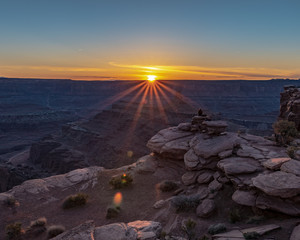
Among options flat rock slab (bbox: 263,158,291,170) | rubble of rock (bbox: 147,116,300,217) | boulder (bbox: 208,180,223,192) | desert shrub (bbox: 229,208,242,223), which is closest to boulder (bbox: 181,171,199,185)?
rubble of rock (bbox: 147,116,300,217)

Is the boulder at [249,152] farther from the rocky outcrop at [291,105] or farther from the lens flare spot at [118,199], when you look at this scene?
the rocky outcrop at [291,105]

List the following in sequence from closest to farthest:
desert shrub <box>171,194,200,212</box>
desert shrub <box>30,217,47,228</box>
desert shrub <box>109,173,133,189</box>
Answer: desert shrub <box>171,194,200,212</box> → desert shrub <box>30,217,47,228</box> → desert shrub <box>109,173,133,189</box>

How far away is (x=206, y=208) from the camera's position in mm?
12438

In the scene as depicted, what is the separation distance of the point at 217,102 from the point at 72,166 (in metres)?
118

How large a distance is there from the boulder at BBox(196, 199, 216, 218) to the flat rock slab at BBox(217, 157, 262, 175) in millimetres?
2017

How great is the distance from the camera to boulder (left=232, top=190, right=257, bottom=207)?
11273 millimetres

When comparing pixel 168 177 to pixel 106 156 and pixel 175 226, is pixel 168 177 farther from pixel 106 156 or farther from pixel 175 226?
pixel 106 156

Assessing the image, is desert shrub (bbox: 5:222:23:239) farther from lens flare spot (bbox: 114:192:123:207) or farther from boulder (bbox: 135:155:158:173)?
boulder (bbox: 135:155:158:173)

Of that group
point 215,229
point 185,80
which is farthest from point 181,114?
point 185,80

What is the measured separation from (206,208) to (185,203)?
1.36 metres

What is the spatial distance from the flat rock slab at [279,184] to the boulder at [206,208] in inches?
110

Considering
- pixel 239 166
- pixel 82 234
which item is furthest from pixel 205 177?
pixel 82 234

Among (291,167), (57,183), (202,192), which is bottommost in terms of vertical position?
(57,183)

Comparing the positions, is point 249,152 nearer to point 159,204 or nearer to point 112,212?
point 159,204
